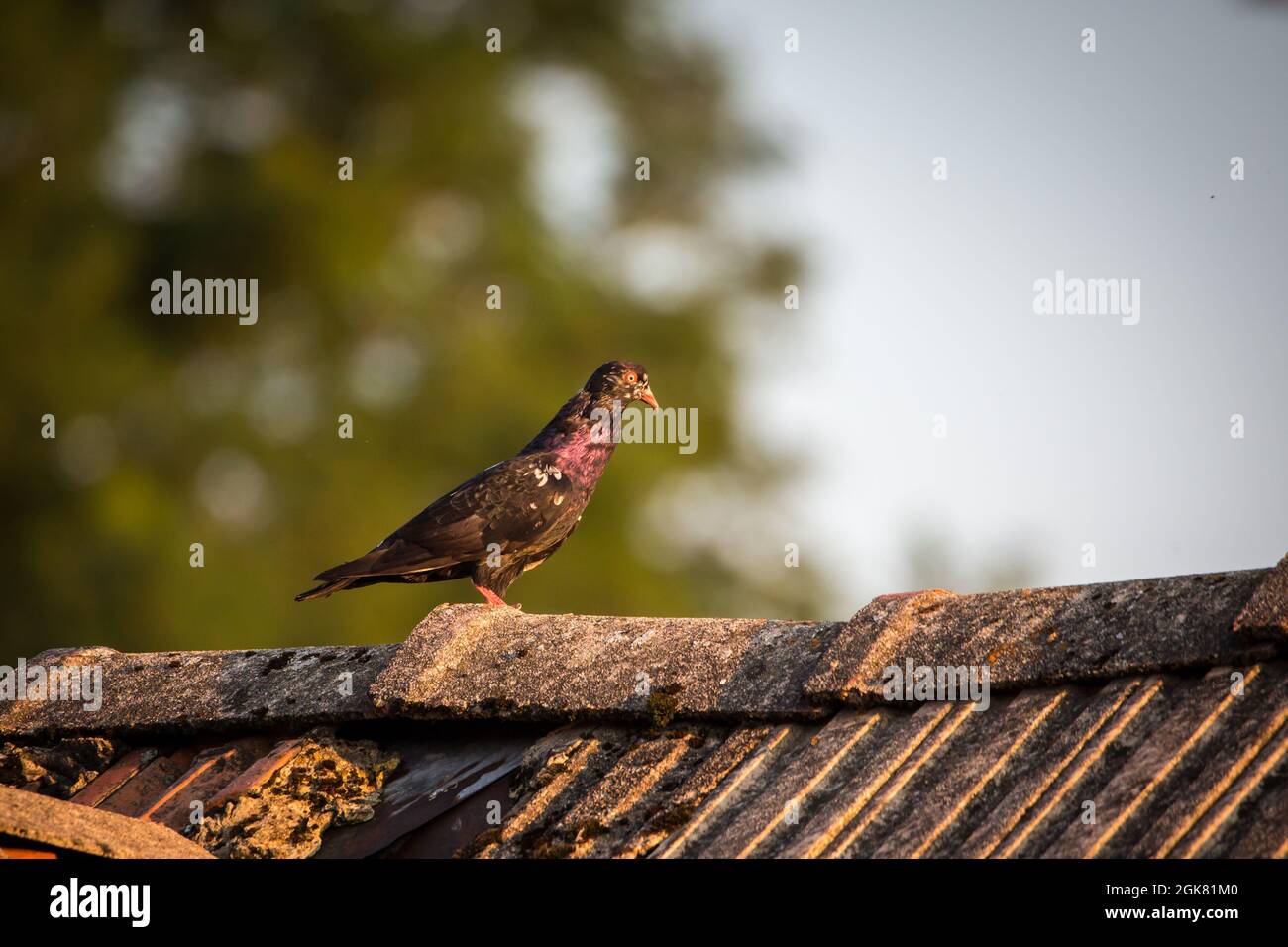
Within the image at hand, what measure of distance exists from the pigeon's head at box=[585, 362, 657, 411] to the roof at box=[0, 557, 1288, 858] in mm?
2924

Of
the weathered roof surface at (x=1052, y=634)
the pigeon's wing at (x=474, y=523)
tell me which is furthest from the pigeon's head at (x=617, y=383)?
the weathered roof surface at (x=1052, y=634)

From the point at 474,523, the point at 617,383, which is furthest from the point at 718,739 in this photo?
the point at 617,383

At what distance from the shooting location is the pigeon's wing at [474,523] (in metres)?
7.19

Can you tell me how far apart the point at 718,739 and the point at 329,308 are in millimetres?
19321

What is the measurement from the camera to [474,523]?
7.34 metres

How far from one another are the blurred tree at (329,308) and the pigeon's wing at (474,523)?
1237cm

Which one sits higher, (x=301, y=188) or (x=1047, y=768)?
(x=301, y=188)

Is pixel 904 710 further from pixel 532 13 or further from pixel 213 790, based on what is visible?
pixel 532 13

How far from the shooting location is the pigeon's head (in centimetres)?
809

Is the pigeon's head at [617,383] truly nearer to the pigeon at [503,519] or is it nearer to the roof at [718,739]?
the pigeon at [503,519]

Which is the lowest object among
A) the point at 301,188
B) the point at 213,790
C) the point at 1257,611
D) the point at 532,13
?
the point at 213,790

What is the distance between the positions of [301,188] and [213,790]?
18.2 metres
